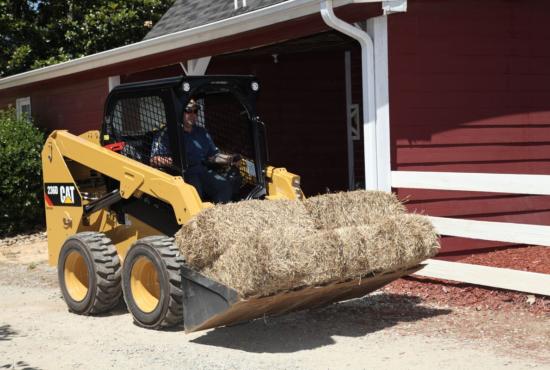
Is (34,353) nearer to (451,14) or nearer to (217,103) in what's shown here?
(217,103)

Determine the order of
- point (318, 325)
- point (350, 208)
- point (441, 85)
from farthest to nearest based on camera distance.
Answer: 1. point (441, 85)
2. point (318, 325)
3. point (350, 208)

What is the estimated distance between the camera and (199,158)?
736 centimetres

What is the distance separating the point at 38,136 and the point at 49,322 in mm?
7919

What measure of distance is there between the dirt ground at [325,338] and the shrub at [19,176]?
20.5 ft

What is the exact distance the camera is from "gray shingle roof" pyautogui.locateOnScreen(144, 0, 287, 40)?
1250cm

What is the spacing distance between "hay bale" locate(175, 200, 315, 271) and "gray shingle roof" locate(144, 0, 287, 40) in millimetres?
5992

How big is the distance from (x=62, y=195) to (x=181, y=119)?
211 cm

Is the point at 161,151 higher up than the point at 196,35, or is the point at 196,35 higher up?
the point at 196,35

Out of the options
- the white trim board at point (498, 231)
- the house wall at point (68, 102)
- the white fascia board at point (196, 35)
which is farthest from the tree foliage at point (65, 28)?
the white trim board at point (498, 231)

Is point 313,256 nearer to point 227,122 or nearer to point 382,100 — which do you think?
point 227,122

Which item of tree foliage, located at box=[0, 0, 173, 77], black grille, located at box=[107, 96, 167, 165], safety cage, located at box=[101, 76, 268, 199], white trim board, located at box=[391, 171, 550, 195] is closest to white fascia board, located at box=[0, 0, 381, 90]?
safety cage, located at box=[101, 76, 268, 199]

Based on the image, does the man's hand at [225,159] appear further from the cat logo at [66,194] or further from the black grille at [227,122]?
the cat logo at [66,194]

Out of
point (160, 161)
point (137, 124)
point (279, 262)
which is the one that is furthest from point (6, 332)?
point (279, 262)

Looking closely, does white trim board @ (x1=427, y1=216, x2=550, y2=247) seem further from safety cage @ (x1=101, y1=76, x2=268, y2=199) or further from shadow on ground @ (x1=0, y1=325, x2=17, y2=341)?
shadow on ground @ (x1=0, y1=325, x2=17, y2=341)
